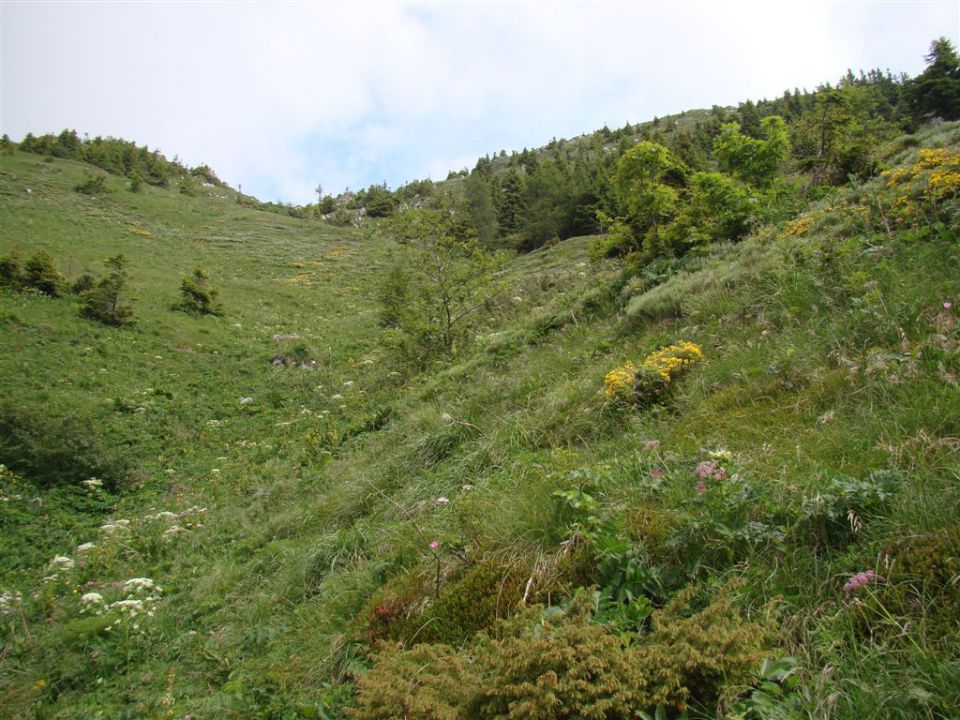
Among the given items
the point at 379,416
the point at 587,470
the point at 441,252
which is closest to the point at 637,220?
the point at 441,252

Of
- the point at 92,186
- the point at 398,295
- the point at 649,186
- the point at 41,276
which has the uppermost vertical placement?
the point at 92,186

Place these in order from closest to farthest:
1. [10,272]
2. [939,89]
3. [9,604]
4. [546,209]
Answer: [9,604] → [10,272] → [939,89] → [546,209]

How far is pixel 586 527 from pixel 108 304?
19020 mm

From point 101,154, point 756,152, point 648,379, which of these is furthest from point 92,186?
point 648,379

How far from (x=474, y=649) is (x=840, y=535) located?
69.0 inches

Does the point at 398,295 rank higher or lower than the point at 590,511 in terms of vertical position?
higher

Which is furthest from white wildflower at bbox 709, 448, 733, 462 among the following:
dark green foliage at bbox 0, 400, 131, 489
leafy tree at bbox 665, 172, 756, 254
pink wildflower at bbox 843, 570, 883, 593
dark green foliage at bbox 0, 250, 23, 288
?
dark green foliage at bbox 0, 250, 23, 288

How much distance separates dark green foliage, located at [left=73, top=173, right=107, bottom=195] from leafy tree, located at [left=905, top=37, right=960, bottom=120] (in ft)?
187

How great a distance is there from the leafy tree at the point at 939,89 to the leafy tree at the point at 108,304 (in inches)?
1529

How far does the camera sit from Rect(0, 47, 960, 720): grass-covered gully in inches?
73.0

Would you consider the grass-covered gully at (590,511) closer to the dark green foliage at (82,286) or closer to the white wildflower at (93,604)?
the white wildflower at (93,604)

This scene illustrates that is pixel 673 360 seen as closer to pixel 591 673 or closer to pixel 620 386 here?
pixel 620 386

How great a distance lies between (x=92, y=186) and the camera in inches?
1631

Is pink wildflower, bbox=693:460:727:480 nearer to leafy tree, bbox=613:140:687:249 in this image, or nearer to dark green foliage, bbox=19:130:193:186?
leafy tree, bbox=613:140:687:249
